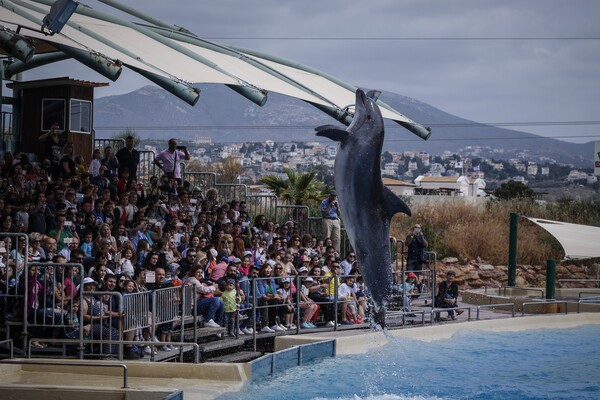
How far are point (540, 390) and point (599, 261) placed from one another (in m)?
19.3

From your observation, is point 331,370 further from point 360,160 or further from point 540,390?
point 360,160

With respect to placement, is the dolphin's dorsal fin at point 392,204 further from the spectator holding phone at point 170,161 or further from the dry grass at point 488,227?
the dry grass at point 488,227

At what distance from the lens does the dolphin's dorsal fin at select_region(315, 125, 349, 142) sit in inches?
307

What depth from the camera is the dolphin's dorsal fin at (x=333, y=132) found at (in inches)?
307

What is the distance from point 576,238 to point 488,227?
30.8 feet

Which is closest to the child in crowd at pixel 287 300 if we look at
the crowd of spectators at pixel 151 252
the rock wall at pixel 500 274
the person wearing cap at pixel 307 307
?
the crowd of spectators at pixel 151 252

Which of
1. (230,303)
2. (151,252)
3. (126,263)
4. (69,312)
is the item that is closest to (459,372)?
(230,303)

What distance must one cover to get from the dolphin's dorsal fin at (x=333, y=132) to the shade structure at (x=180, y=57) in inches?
311

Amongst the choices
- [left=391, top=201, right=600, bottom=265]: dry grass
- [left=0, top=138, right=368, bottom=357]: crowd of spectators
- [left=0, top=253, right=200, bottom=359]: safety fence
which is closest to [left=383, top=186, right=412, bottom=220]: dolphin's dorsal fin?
[left=0, top=253, right=200, bottom=359]: safety fence

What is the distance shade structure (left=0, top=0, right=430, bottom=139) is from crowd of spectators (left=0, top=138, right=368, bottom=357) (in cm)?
216

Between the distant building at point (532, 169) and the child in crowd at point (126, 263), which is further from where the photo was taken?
the distant building at point (532, 169)

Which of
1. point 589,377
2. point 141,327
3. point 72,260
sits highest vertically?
point 72,260

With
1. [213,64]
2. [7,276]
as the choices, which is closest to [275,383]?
[7,276]

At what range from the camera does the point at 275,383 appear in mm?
12820
